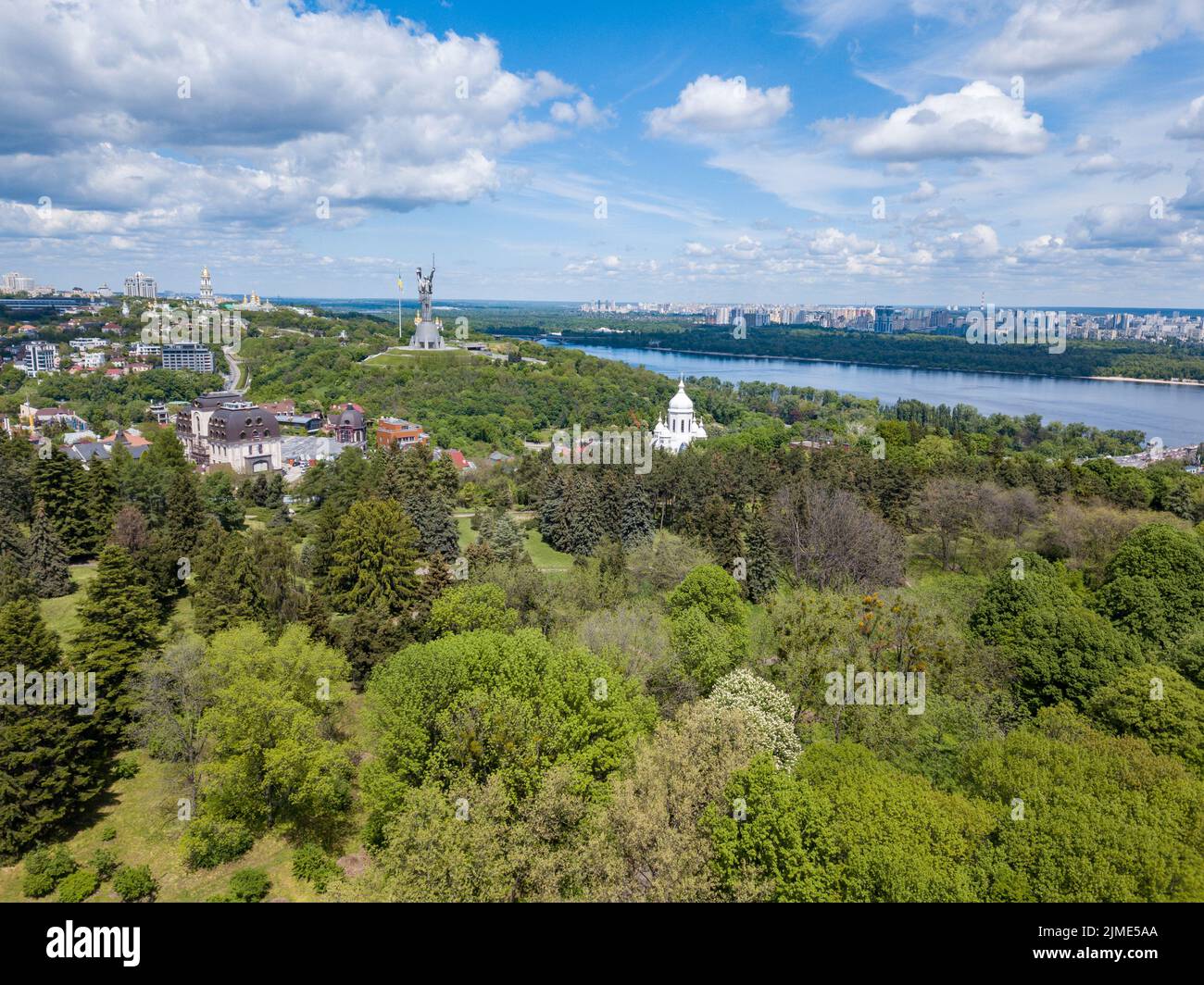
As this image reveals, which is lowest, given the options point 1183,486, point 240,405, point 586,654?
point 586,654

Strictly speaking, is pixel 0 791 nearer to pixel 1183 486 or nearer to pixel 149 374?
pixel 1183 486

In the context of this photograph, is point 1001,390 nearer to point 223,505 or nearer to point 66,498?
point 223,505

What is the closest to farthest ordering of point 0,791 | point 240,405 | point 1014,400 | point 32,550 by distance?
point 0,791
point 32,550
point 240,405
point 1014,400

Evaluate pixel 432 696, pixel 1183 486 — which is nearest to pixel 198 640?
pixel 432 696

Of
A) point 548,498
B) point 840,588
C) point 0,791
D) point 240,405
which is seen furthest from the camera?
point 240,405

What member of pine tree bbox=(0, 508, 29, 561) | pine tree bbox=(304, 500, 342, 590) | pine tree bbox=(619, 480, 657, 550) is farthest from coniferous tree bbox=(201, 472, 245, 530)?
pine tree bbox=(619, 480, 657, 550)

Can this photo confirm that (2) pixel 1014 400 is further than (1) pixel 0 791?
Yes

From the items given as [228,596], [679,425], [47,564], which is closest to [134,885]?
[228,596]

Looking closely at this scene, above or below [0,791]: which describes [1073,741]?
above
